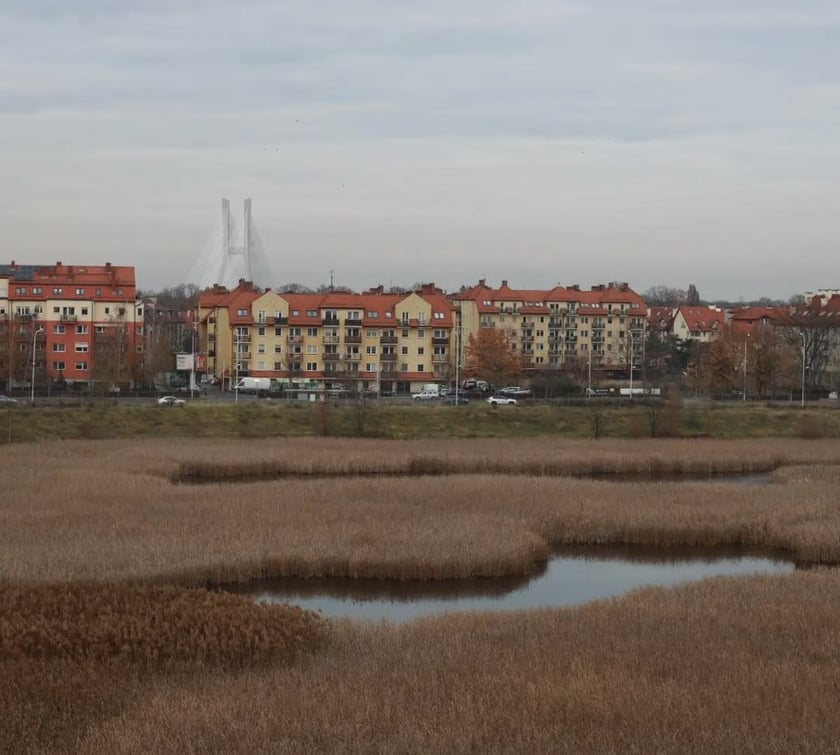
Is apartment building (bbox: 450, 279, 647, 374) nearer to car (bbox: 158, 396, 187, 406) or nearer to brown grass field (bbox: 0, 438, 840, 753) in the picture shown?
car (bbox: 158, 396, 187, 406)

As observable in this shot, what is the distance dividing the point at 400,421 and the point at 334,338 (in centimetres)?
4115

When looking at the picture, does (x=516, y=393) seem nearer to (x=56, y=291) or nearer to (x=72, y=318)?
(x=72, y=318)

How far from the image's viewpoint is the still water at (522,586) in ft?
75.3

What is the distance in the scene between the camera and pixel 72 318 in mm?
98625

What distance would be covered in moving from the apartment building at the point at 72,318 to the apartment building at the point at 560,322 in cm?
3547

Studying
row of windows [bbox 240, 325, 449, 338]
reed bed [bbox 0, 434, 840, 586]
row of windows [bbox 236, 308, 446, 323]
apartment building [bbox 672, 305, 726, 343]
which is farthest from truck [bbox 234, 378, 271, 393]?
apartment building [bbox 672, 305, 726, 343]

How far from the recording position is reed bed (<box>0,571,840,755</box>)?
1167 centimetres

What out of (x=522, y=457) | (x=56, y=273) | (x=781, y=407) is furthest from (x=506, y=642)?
(x=56, y=273)

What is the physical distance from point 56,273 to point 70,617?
300 ft

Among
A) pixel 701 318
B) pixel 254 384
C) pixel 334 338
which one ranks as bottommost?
pixel 254 384

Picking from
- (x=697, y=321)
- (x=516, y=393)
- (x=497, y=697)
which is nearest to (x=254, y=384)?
(x=516, y=393)

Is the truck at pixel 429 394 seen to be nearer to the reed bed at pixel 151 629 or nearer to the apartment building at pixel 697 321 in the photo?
the apartment building at pixel 697 321

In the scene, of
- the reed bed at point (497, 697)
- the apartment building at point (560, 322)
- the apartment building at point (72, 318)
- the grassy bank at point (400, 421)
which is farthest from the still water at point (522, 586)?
the apartment building at point (560, 322)

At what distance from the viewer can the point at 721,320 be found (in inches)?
5659
